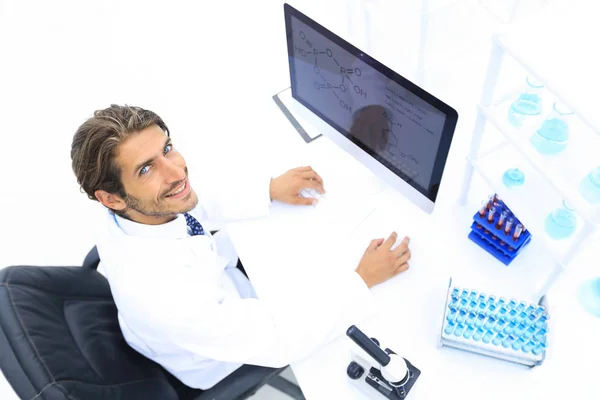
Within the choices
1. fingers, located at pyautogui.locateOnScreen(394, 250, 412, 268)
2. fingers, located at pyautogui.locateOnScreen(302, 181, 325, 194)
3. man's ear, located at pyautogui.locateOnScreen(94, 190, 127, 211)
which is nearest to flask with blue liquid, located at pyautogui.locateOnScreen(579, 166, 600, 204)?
fingers, located at pyautogui.locateOnScreen(394, 250, 412, 268)

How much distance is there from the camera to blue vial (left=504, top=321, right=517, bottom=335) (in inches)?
49.5

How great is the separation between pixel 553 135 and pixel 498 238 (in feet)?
1.05

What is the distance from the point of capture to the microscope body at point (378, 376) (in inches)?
49.3

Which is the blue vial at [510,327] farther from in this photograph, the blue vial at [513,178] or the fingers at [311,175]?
the fingers at [311,175]

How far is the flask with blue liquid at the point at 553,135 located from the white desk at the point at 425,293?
341mm

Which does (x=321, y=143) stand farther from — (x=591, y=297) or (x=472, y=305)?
(x=591, y=297)

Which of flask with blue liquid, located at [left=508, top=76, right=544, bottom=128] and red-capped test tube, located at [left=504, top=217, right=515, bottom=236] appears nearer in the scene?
flask with blue liquid, located at [left=508, top=76, right=544, bottom=128]

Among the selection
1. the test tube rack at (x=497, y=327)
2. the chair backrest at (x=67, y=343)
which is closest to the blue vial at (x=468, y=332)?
the test tube rack at (x=497, y=327)

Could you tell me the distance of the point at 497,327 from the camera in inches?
50.0

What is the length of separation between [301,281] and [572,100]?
0.80 m

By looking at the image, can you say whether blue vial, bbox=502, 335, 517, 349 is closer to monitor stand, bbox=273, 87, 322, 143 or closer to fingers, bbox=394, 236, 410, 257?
fingers, bbox=394, 236, 410, 257

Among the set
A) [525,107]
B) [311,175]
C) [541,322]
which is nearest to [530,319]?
[541,322]

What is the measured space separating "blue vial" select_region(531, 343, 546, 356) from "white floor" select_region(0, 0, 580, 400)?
Answer: 2.76 feet

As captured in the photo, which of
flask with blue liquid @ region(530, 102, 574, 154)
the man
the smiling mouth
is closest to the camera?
flask with blue liquid @ region(530, 102, 574, 154)
